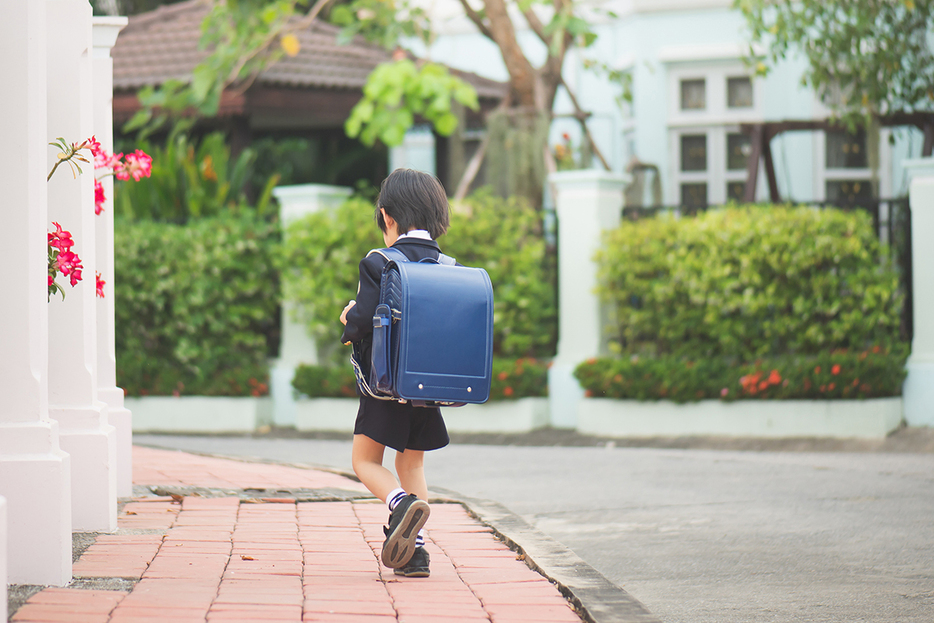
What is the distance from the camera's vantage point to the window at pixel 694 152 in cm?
1509

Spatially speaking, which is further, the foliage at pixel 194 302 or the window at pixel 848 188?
the window at pixel 848 188

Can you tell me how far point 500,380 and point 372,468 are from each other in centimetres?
609

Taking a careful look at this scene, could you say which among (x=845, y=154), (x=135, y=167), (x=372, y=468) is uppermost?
(x=845, y=154)

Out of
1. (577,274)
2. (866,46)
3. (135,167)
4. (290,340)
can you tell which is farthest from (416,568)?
(866,46)

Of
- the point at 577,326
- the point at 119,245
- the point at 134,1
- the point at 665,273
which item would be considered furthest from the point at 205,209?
the point at 134,1

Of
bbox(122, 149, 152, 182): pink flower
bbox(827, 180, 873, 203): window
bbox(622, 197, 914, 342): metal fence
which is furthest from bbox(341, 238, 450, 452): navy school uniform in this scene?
bbox(827, 180, 873, 203): window

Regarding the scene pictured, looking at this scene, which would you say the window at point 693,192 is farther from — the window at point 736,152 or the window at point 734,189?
the window at point 736,152

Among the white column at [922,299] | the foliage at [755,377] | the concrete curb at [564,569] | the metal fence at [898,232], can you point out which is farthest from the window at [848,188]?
the concrete curb at [564,569]

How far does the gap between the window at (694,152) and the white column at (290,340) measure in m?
5.58

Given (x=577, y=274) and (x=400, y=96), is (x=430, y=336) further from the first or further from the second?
(x=400, y=96)

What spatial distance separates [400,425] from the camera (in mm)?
4277

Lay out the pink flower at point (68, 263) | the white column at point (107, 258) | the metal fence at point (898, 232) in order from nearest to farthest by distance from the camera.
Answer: the pink flower at point (68, 263) → the white column at point (107, 258) → the metal fence at point (898, 232)

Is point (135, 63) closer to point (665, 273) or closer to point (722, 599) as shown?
point (665, 273)

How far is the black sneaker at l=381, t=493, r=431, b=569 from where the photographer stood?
4.07m
